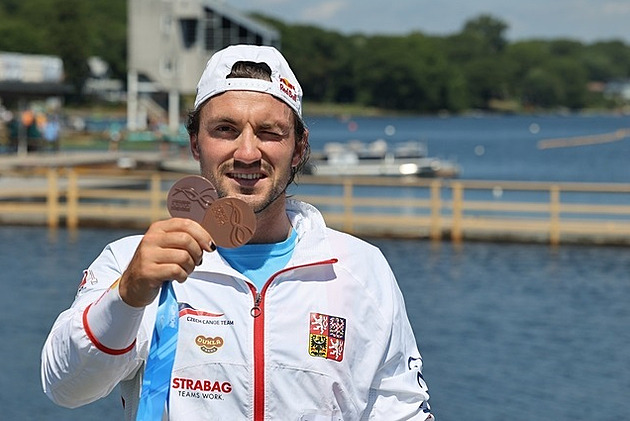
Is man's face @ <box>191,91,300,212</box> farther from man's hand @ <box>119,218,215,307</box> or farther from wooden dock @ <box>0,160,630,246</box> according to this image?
wooden dock @ <box>0,160,630,246</box>

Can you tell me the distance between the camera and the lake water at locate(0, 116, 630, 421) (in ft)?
42.8

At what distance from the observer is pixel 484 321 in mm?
17938

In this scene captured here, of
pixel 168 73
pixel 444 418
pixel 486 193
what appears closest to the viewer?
pixel 444 418

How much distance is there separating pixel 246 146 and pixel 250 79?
0.18 m

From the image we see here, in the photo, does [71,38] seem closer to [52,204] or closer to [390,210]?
[390,210]

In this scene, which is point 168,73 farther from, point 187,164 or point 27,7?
point 27,7

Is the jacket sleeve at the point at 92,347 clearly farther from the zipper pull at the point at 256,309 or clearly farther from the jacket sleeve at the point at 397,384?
the jacket sleeve at the point at 397,384

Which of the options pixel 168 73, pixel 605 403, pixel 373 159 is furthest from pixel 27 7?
pixel 605 403

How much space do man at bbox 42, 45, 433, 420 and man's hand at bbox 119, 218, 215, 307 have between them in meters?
0.23

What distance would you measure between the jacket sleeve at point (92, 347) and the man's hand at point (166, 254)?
3.0 inches

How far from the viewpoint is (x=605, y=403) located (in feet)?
42.9

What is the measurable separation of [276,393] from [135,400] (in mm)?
330

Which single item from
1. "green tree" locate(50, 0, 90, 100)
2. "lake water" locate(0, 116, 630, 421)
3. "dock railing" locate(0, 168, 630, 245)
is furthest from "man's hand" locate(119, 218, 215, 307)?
"green tree" locate(50, 0, 90, 100)

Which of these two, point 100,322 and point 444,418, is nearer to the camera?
point 100,322
